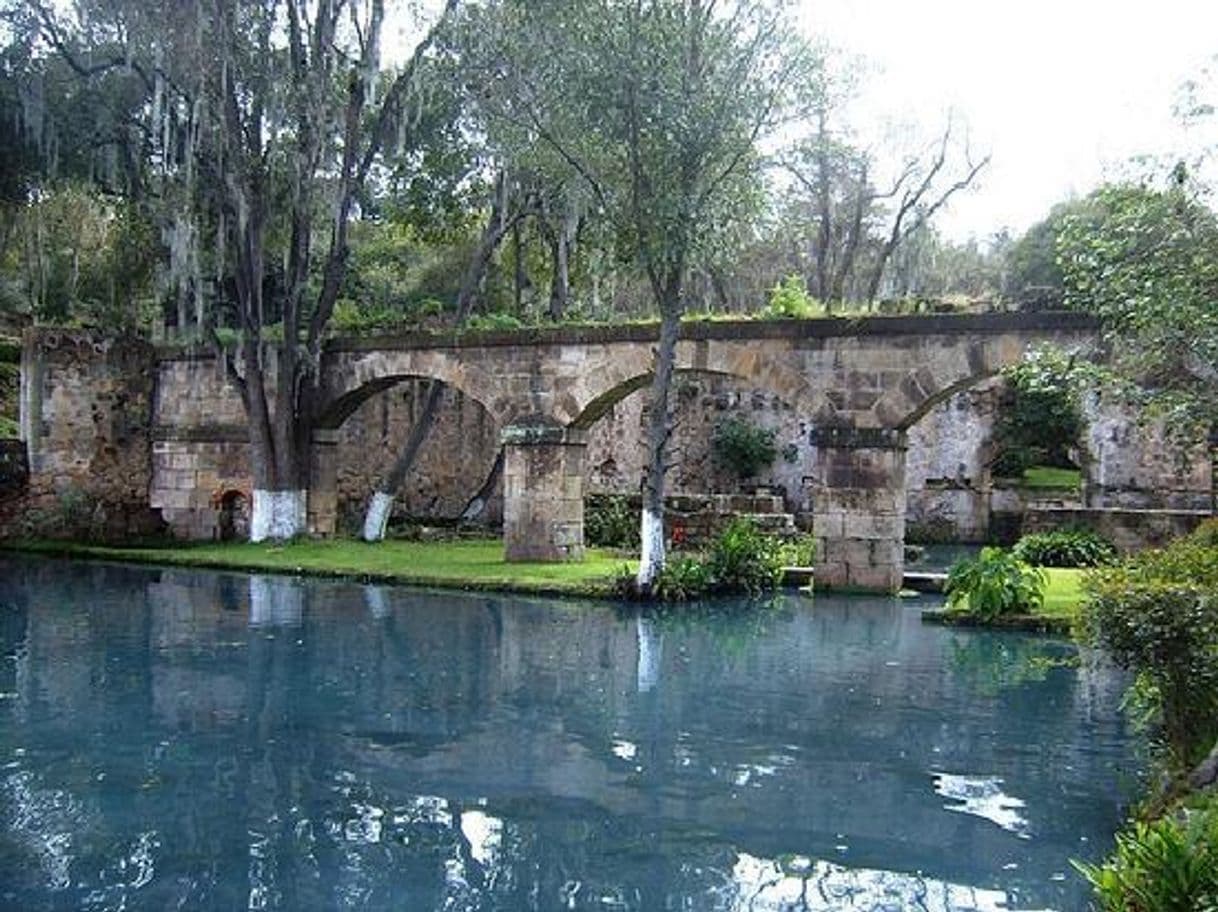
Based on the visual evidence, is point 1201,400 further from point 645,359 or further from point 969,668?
point 645,359

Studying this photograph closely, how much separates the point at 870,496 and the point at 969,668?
5.10 m

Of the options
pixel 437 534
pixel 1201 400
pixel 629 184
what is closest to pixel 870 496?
pixel 629 184

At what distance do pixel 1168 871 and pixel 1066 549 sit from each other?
14.0m

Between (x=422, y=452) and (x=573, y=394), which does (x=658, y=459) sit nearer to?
(x=573, y=394)

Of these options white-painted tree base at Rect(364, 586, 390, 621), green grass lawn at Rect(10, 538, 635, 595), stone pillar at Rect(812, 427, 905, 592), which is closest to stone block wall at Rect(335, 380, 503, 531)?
green grass lawn at Rect(10, 538, 635, 595)

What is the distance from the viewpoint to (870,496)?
591 inches

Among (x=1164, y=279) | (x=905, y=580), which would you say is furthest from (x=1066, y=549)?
(x=1164, y=279)

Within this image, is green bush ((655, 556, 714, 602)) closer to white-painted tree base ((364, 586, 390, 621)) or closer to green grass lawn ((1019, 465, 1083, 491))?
white-painted tree base ((364, 586, 390, 621))

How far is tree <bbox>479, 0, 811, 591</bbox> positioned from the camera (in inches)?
535

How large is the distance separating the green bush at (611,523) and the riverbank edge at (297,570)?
12.7 ft

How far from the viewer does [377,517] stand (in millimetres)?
19906

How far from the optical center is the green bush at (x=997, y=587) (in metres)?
12.3

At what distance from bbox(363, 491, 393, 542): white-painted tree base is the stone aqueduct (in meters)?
0.69

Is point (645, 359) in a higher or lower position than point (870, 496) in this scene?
higher
